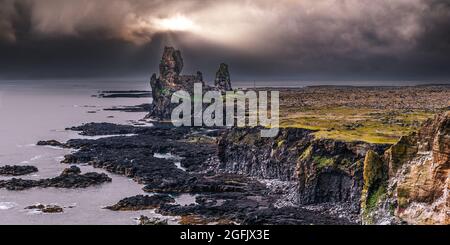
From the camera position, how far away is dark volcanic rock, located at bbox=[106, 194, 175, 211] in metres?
81.9

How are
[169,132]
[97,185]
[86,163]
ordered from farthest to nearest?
[169,132], [86,163], [97,185]

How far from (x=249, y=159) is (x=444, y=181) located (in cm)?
6586

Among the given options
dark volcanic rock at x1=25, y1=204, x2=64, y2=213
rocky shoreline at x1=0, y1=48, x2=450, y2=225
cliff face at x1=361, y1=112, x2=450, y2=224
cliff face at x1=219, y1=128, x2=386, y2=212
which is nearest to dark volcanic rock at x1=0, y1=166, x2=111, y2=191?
rocky shoreline at x1=0, y1=48, x2=450, y2=225

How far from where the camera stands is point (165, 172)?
363ft

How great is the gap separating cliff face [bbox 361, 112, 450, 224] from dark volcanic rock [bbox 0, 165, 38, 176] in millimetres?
78623

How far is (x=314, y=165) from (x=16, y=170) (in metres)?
67.8

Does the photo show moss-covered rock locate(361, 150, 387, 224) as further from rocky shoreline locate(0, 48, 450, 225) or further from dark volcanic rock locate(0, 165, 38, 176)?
dark volcanic rock locate(0, 165, 38, 176)

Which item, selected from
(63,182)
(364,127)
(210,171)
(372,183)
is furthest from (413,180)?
(63,182)

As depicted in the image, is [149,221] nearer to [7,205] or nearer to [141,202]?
[141,202]

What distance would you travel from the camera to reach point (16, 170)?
11169 centimetres
